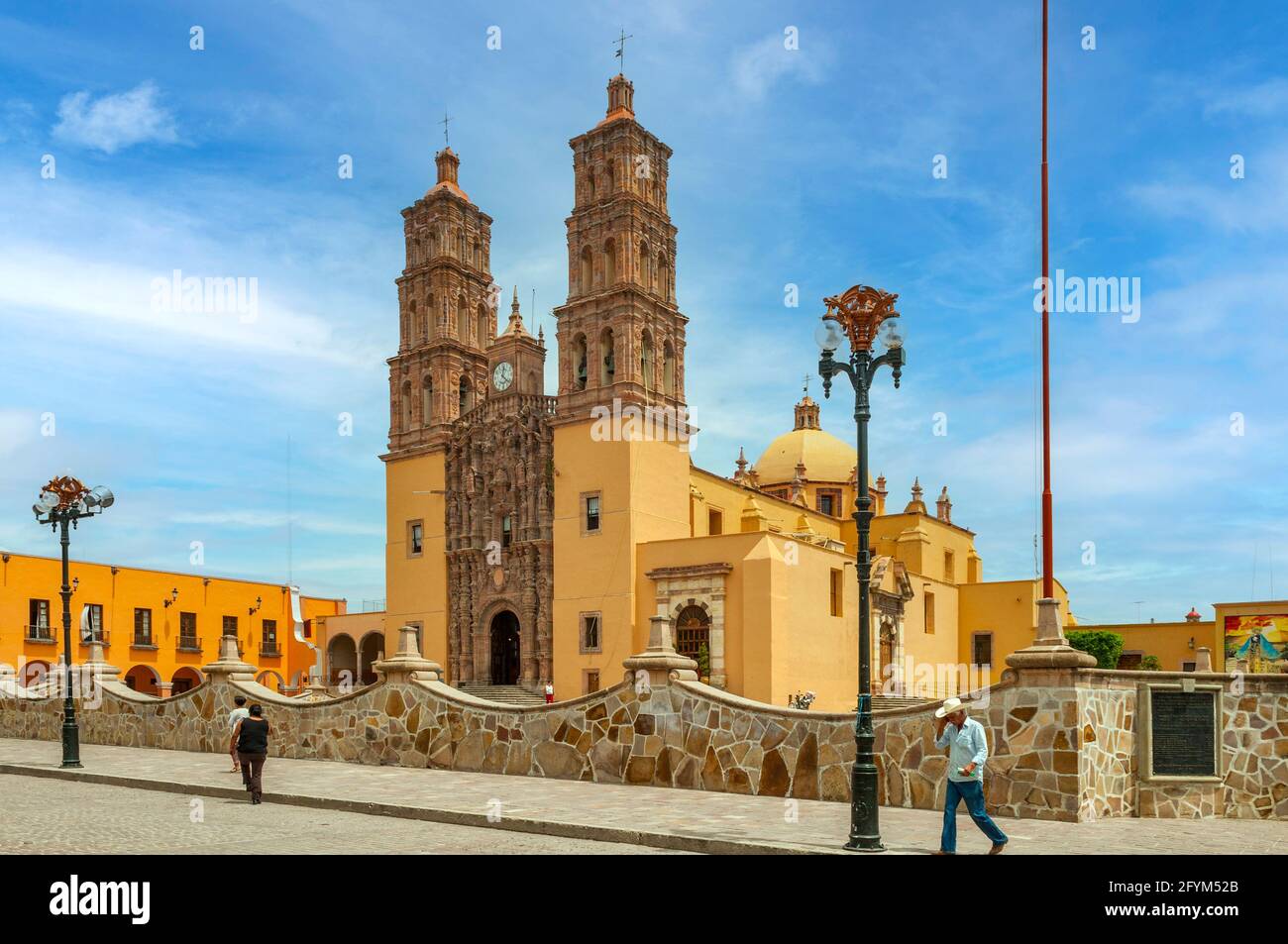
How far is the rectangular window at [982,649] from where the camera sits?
56.1 meters

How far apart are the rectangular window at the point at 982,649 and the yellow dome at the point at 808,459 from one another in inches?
445

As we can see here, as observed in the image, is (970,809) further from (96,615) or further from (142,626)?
(142,626)

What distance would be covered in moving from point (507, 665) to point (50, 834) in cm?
3475

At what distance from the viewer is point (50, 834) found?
12953 millimetres

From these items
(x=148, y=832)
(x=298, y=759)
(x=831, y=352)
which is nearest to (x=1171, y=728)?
(x=831, y=352)

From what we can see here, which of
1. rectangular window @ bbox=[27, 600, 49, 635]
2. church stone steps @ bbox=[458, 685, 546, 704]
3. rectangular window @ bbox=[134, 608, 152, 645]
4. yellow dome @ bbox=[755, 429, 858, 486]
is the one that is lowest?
church stone steps @ bbox=[458, 685, 546, 704]

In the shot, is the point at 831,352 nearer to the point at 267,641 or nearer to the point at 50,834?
the point at 50,834

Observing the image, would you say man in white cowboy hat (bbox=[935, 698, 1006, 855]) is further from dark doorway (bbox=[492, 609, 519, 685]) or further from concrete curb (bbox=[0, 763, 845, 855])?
dark doorway (bbox=[492, 609, 519, 685])

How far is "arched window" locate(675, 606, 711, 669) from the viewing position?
40.6 meters

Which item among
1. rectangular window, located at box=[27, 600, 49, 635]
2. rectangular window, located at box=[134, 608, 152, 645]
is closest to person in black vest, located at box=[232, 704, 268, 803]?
rectangular window, located at box=[27, 600, 49, 635]

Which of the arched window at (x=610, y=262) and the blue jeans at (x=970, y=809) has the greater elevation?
the arched window at (x=610, y=262)

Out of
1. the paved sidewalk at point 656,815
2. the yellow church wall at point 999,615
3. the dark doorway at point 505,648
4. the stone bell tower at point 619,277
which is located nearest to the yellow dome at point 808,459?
the yellow church wall at point 999,615

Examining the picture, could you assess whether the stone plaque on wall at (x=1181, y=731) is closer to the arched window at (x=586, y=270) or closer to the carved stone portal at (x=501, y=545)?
the carved stone portal at (x=501, y=545)

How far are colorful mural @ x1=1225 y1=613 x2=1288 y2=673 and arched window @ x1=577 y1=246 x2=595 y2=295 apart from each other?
28303 millimetres
